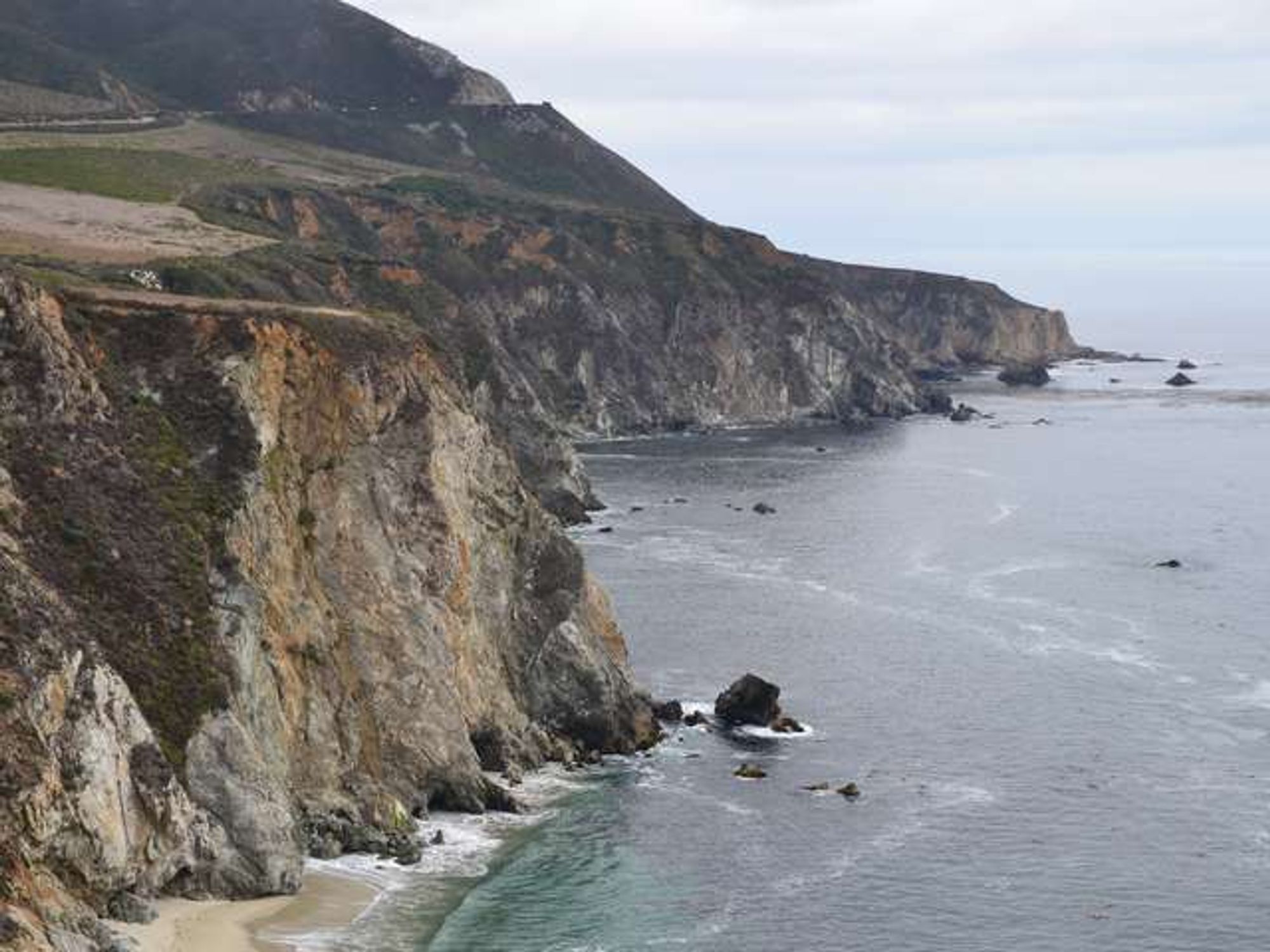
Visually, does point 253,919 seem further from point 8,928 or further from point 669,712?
point 669,712

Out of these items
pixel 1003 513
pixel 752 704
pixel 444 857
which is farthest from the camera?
pixel 1003 513

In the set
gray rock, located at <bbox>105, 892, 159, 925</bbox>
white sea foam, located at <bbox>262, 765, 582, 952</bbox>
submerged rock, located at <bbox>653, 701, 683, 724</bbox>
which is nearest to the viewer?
gray rock, located at <bbox>105, 892, 159, 925</bbox>

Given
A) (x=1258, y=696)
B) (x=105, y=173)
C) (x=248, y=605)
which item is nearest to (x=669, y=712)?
(x=248, y=605)

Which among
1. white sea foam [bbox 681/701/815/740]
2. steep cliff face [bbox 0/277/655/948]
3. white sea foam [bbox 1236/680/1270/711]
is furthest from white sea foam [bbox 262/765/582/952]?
white sea foam [bbox 1236/680/1270/711]

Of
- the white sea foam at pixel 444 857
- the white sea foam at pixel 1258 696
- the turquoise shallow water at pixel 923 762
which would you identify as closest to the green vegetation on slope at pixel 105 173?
the turquoise shallow water at pixel 923 762

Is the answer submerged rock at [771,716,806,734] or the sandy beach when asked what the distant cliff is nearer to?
the sandy beach
